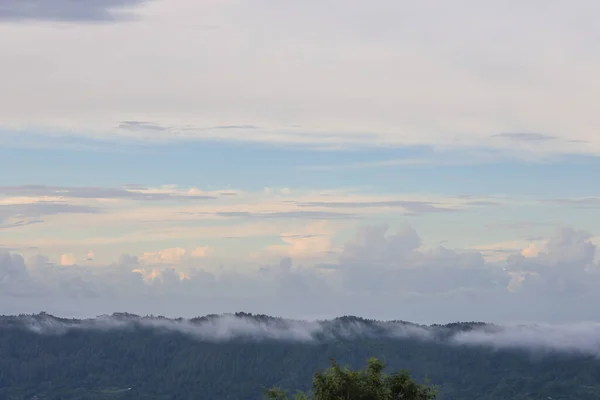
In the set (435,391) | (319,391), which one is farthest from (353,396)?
(435,391)

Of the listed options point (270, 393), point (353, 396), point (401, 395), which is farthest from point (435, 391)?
point (270, 393)

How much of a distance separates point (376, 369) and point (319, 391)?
24.0ft

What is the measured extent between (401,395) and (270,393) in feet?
50.2

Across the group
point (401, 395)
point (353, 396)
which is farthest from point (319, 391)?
point (401, 395)

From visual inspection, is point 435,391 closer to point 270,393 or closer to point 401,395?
point 401,395

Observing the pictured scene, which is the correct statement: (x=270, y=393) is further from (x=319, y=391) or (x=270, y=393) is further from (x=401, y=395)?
(x=401, y=395)

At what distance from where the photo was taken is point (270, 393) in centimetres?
10781

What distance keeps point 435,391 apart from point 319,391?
15.3 meters

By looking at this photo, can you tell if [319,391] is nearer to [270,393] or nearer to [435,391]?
[270,393]

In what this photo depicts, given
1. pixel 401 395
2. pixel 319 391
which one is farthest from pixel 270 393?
pixel 401 395

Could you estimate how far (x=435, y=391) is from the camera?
365ft

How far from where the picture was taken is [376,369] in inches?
4230

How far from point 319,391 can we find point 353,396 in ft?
12.7

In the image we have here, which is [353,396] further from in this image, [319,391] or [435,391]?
[435,391]
